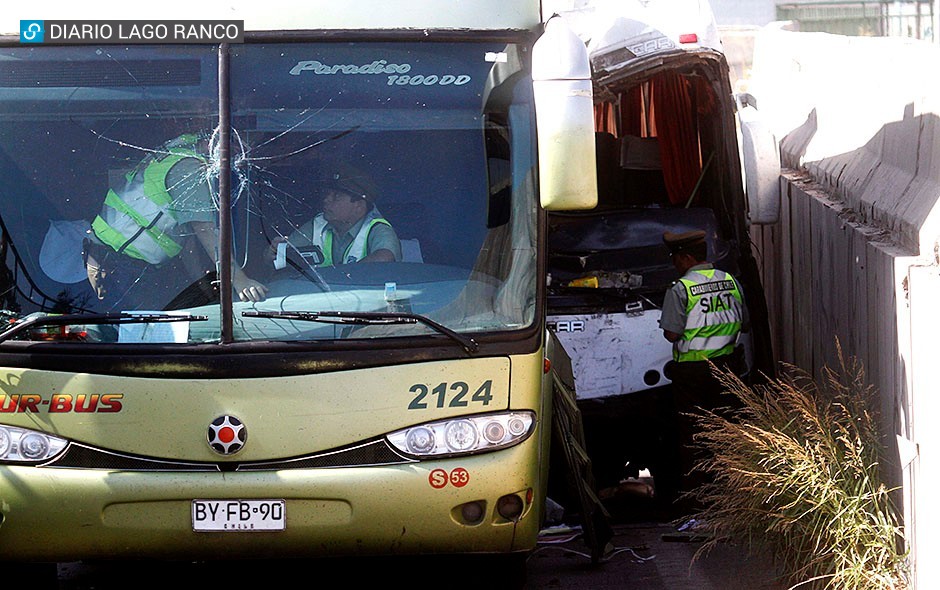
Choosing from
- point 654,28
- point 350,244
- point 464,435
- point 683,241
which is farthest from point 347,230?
point 654,28

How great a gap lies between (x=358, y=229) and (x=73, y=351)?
1.20 metres

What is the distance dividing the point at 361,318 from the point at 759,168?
423cm

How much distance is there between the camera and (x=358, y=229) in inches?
222

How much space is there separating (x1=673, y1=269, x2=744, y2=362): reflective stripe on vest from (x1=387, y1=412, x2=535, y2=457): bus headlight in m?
2.96

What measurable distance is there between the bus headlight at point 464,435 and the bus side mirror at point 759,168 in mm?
3837

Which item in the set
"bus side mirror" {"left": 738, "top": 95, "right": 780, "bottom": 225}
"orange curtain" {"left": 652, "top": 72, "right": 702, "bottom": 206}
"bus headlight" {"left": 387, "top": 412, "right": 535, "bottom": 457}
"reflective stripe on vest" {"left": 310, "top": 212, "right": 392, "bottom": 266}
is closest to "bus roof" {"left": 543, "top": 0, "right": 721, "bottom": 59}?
"bus side mirror" {"left": 738, "top": 95, "right": 780, "bottom": 225}

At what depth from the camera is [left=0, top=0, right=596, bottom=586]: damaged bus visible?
17.6 feet

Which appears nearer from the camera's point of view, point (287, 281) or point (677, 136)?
point (287, 281)

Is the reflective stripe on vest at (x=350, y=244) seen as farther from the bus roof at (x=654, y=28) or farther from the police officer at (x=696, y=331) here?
→ the bus roof at (x=654, y=28)

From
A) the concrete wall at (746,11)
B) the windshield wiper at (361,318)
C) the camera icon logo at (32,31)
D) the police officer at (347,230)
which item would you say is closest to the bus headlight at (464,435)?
the windshield wiper at (361,318)

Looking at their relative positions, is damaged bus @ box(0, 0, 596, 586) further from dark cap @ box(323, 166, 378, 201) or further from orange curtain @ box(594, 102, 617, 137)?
orange curtain @ box(594, 102, 617, 137)

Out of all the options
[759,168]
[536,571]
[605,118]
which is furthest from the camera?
[605,118]

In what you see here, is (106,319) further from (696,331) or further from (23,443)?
(696,331)

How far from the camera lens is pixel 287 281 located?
555 cm
